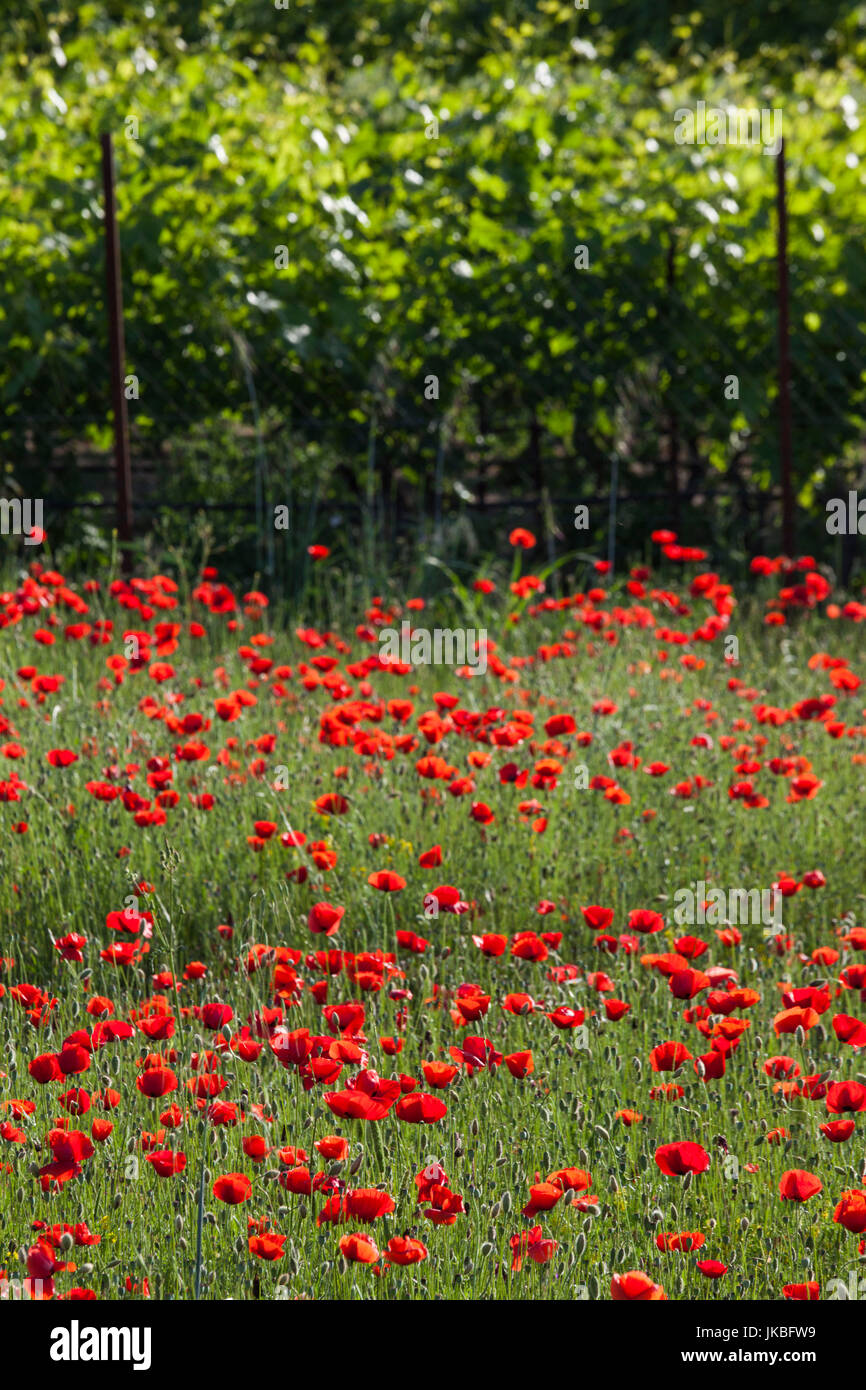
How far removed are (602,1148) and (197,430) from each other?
5706 millimetres

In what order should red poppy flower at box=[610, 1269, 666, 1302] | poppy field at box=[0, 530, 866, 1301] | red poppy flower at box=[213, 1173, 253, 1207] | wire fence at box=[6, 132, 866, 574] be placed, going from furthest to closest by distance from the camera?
wire fence at box=[6, 132, 866, 574]
poppy field at box=[0, 530, 866, 1301]
red poppy flower at box=[213, 1173, 253, 1207]
red poppy flower at box=[610, 1269, 666, 1302]

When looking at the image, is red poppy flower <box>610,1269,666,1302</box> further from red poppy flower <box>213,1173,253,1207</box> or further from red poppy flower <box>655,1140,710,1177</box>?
red poppy flower <box>213,1173,253,1207</box>

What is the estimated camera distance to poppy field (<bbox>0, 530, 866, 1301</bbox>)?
205 centimetres

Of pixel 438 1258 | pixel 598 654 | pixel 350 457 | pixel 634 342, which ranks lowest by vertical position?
pixel 438 1258

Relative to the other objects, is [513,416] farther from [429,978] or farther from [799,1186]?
[799,1186]

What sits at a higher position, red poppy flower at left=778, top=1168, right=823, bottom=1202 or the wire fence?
the wire fence

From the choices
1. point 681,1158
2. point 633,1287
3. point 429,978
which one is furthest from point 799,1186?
point 429,978

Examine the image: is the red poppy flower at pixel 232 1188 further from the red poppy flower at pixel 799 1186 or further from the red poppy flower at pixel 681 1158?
the red poppy flower at pixel 799 1186

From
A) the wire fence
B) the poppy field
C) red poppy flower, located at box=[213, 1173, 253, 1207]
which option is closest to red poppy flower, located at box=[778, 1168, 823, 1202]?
the poppy field

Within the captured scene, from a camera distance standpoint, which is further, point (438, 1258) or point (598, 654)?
point (598, 654)

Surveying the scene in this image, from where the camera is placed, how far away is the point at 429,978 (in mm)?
2916

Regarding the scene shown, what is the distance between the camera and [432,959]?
3.07 metres

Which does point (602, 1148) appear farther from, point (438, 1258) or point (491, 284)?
point (491, 284)
